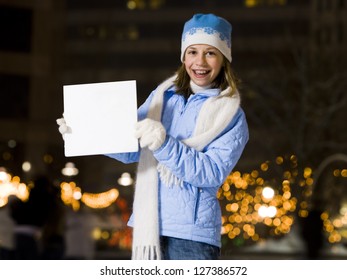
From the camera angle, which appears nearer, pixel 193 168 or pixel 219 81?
pixel 193 168

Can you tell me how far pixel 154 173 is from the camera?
1.58 meters

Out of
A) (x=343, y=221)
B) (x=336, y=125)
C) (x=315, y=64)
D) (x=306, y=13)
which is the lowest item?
(x=343, y=221)

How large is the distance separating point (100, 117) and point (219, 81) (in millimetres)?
209

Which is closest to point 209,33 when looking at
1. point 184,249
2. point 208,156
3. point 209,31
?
point 209,31

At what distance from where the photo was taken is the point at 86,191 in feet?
55.9

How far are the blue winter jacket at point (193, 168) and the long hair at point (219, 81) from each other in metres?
0.02

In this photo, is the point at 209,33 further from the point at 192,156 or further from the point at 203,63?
the point at 192,156

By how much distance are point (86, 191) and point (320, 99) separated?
13.8 ft

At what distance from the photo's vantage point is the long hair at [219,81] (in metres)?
1.62

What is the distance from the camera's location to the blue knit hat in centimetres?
162

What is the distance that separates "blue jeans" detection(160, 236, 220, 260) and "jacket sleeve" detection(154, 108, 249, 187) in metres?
0.10

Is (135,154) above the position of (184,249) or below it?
above
